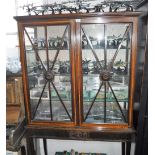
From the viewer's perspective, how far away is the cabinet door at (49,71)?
1.69m

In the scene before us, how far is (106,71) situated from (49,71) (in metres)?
0.53

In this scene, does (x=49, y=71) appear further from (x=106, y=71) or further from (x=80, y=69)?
(x=106, y=71)

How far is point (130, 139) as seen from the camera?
1.75 metres

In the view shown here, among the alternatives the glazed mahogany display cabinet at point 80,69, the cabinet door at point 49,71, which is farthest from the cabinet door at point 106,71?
the cabinet door at point 49,71

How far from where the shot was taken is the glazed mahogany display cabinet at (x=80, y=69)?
5.28ft

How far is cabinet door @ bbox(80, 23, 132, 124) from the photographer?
1.65 m

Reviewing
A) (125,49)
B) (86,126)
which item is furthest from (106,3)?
(86,126)

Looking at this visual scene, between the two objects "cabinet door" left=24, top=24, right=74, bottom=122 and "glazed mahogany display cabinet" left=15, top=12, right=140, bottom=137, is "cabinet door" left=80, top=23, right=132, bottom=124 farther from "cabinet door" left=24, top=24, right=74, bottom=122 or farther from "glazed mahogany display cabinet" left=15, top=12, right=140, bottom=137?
"cabinet door" left=24, top=24, right=74, bottom=122

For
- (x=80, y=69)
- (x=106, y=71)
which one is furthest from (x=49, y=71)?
(x=106, y=71)

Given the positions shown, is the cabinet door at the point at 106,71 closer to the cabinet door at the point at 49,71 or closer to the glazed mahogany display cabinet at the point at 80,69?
the glazed mahogany display cabinet at the point at 80,69

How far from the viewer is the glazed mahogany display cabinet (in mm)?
1609

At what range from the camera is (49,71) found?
1756 millimetres

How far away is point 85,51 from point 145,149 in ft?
3.33

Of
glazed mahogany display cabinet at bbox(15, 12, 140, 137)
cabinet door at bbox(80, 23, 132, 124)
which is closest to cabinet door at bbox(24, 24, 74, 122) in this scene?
glazed mahogany display cabinet at bbox(15, 12, 140, 137)
